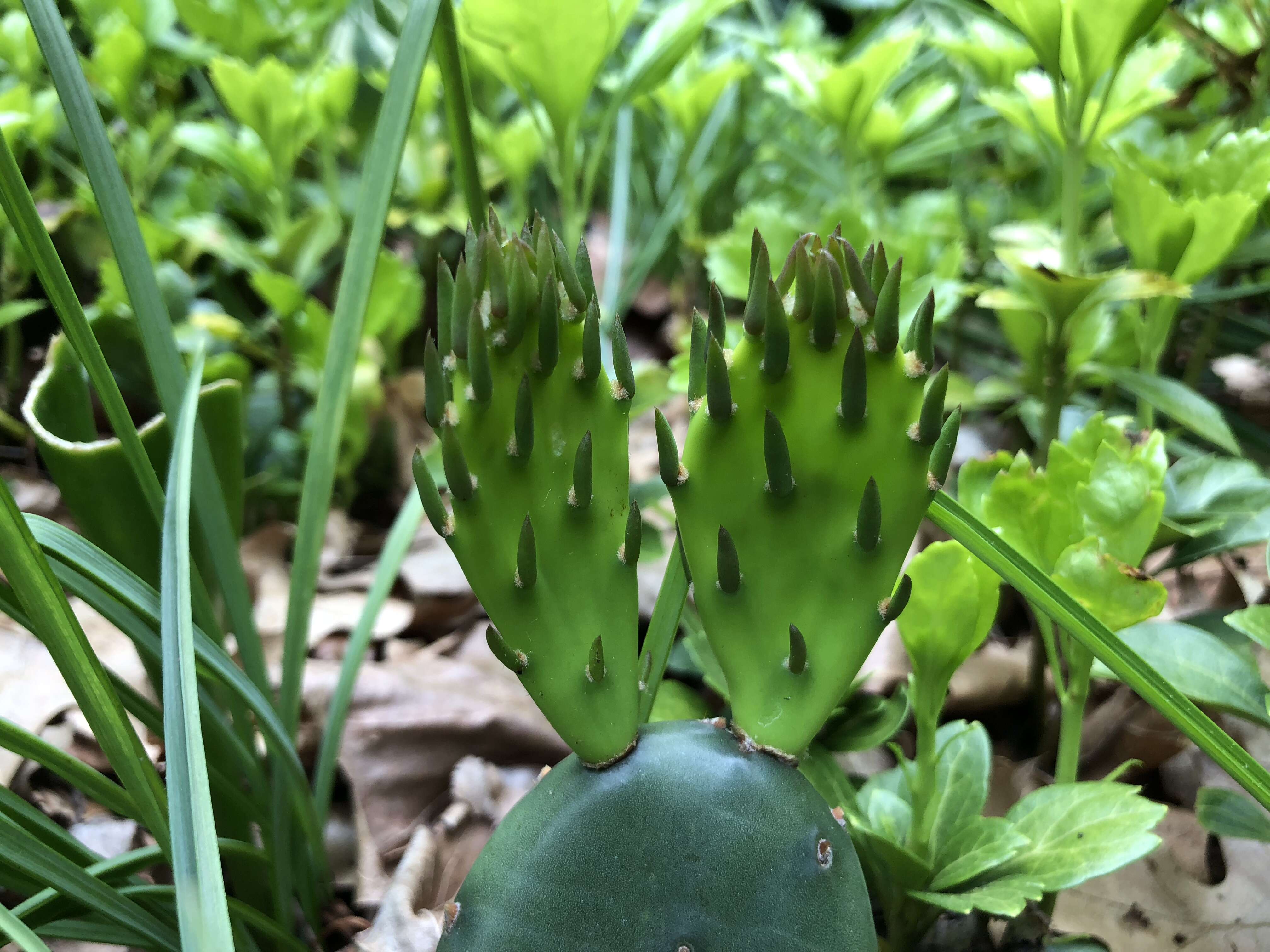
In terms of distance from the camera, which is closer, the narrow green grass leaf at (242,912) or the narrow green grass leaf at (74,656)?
the narrow green grass leaf at (74,656)

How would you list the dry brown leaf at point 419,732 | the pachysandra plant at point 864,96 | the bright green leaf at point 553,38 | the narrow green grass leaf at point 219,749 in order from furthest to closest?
the pachysandra plant at point 864,96, the dry brown leaf at point 419,732, the bright green leaf at point 553,38, the narrow green grass leaf at point 219,749

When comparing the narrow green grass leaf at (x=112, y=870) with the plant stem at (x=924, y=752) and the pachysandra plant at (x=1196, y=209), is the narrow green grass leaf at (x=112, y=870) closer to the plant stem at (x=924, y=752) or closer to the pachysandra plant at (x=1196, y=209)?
the plant stem at (x=924, y=752)

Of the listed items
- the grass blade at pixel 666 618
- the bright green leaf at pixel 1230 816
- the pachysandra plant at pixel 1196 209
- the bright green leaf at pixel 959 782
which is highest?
the pachysandra plant at pixel 1196 209

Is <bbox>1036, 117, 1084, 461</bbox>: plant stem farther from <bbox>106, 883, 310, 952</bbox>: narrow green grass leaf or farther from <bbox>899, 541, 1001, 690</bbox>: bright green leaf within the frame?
<bbox>106, 883, 310, 952</bbox>: narrow green grass leaf

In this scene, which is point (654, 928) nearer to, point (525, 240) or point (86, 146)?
point (525, 240)

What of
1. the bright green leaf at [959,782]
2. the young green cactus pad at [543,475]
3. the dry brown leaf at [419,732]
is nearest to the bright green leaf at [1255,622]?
the bright green leaf at [959,782]

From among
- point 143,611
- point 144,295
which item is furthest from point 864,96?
point 143,611

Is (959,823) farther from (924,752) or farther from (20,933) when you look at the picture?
(20,933)
